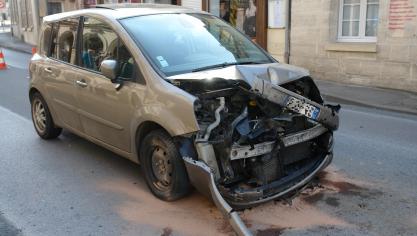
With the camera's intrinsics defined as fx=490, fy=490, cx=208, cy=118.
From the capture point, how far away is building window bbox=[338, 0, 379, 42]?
1158 centimetres

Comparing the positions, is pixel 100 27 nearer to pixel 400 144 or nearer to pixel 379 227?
pixel 379 227

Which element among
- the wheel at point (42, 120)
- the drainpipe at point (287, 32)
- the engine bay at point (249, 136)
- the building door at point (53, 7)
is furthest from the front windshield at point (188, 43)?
the building door at point (53, 7)

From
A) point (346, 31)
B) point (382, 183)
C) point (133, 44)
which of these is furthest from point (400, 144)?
point (346, 31)

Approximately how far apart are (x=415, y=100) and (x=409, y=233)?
646 cm

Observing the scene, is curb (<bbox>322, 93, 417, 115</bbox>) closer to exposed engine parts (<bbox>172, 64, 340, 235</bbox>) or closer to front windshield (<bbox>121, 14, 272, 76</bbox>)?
front windshield (<bbox>121, 14, 272, 76</bbox>)

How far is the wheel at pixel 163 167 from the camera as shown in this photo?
4324mm

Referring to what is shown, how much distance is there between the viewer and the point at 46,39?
6.70 meters

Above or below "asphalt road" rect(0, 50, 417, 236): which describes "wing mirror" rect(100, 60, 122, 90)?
above

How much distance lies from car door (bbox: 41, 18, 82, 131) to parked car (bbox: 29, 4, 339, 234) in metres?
0.03

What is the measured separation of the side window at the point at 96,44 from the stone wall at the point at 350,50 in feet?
24.7

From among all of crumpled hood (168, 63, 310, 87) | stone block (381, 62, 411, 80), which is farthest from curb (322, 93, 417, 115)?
crumpled hood (168, 63, 310, 87)

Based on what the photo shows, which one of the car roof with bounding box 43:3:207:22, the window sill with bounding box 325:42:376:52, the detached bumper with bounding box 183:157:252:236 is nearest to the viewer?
the detached bumper with bounding box 183:157:252:236

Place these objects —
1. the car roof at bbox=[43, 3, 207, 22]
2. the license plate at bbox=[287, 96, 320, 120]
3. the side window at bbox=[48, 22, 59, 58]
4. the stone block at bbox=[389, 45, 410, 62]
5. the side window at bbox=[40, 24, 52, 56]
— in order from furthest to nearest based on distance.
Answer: the stone block at bbox=[389, 45, 410, 62] < the side window at bbox=[40, 24, 52, 56] < the side window at bbox=[48, 22, 59, 58] < the car roof at bbox=[43, 3, 207, 22] < the license plate at bbox=[287, 96, 320, 120]

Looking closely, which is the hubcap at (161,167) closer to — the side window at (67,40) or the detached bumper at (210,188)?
the detached bumper at (210,188)
